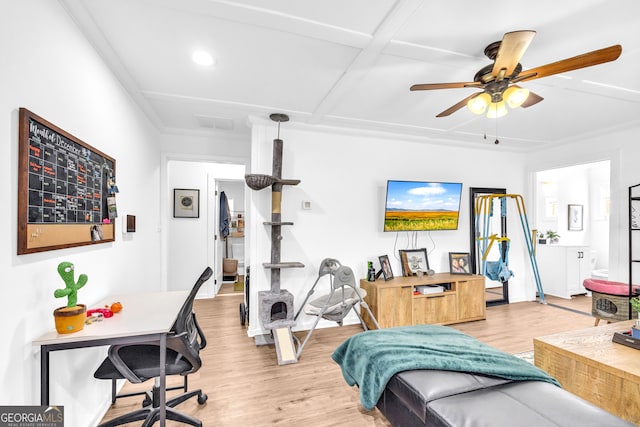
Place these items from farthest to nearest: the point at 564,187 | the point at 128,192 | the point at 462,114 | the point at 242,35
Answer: the point at 564,187 < the point at 462,114 < the point at 128,192 < the point at 242,35

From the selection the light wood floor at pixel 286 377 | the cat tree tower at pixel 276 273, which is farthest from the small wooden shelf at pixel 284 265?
the light wood floor at pixel 286 377

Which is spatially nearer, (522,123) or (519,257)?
(522,123)

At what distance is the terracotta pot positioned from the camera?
145 centimetres

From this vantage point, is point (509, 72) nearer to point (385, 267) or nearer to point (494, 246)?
point (385, 267)

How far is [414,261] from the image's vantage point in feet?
13.6

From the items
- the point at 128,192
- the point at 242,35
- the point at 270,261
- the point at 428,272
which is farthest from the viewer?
the point at 428,272

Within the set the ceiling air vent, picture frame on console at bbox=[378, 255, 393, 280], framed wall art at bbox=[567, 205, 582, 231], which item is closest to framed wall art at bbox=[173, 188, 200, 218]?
the ceiling air vent

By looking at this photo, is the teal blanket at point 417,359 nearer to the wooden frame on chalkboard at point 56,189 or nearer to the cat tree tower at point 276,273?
the cat tree tower at point 276,273

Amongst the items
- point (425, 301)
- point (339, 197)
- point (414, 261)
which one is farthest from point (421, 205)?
point (425, 301)

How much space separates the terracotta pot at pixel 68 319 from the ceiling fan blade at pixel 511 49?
2612 mm

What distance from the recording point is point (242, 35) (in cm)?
193

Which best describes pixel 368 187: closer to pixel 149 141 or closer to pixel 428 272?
pixel 428 272

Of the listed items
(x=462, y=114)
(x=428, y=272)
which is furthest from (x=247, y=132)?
(x=428, y=272)

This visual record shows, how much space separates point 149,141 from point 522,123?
4444 millimetres
